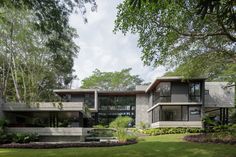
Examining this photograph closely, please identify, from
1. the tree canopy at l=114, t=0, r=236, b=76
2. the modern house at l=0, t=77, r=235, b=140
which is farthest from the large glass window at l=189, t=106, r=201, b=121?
the tree canopy at l=114, t=0, r=236, b=76

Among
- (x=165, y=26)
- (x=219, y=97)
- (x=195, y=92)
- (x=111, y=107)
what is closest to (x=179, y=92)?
(x=195, y=92)

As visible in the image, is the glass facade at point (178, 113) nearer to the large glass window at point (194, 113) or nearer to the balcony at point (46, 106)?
the large glass window at point (194, 113)

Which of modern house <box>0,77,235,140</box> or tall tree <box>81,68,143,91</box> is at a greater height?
tall tree <box>81,68,143,91</box>

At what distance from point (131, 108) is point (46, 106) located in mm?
16839

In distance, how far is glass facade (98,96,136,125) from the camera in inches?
1610

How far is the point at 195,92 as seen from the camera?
3225 centimetres

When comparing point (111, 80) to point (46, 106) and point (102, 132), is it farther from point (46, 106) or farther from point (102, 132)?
point (46, 106)

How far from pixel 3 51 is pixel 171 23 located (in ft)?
72.1

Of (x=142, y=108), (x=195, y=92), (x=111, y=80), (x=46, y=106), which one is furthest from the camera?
(x=111, y=80)

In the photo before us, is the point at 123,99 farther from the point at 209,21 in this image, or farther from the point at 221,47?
the point at 209,21

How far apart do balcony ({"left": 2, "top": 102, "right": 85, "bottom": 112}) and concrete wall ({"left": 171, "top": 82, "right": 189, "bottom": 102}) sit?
10.8 metres

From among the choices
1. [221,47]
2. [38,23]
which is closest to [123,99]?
[221,47]

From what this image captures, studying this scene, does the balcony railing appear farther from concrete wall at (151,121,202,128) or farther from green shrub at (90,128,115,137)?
concrete wall at (151,121,202,128)

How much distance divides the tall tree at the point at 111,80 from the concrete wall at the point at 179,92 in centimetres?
2223
